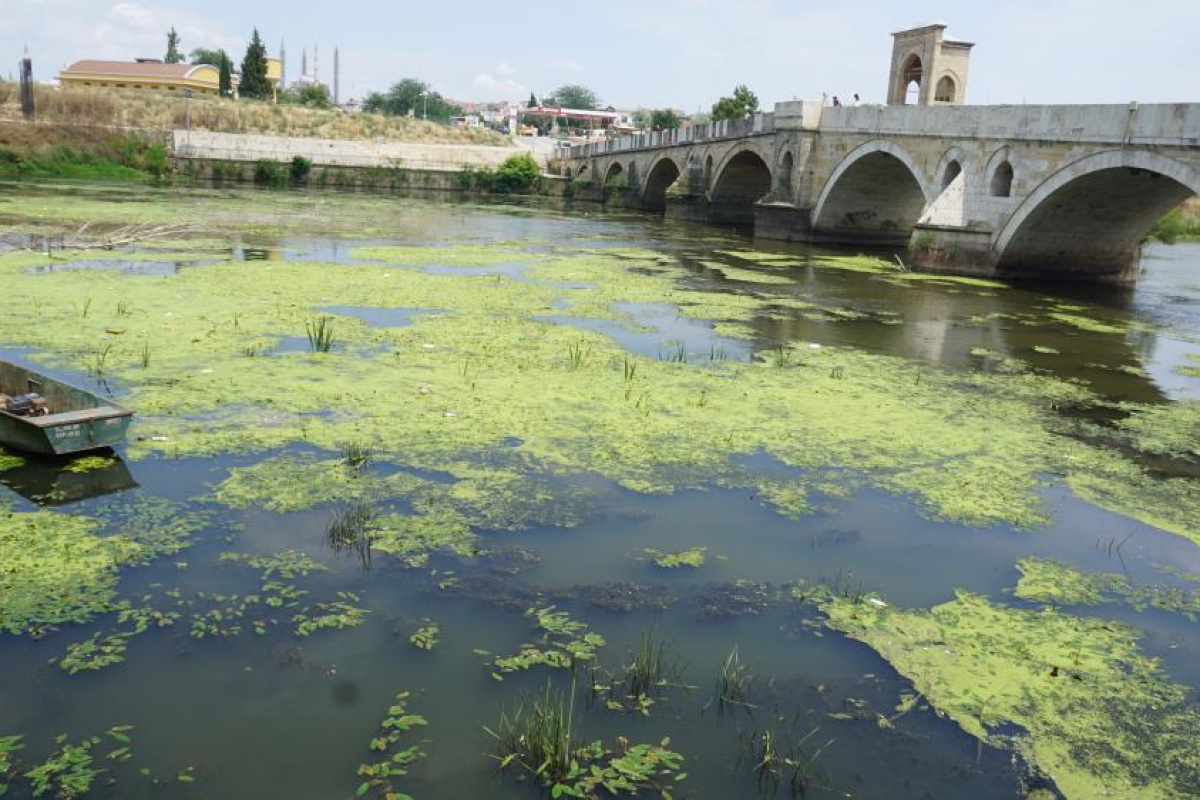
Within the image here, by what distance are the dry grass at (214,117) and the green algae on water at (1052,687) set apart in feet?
173

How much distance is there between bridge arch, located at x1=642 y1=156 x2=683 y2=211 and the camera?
47.2m

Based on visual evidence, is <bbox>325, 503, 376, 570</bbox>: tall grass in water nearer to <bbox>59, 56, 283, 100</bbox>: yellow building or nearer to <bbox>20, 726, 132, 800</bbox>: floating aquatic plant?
<bbox>20, 726, 132, 800</bbox>: floating aquatic plant

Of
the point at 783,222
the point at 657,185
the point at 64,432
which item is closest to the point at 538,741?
the point at 64,432

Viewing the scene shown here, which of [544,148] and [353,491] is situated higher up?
[544,148]

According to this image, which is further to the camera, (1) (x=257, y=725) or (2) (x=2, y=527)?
(2) (x=2, y=527)

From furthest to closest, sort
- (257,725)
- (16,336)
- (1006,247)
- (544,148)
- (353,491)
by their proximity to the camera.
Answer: (544,148)
(1006,247)
(16,336)
(353,491)
(257,725)

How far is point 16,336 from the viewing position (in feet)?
34.0

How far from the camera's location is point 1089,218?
21.0 meters

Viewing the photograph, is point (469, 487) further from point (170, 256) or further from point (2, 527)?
point (170, 256)

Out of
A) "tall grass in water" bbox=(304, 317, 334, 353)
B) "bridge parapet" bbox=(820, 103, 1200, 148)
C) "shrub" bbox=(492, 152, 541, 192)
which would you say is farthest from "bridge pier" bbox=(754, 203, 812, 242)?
"shrub" bbox=(492, 152, 541, 192)

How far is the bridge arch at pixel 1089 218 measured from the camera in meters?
18.4

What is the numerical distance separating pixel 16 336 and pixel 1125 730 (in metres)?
10.3

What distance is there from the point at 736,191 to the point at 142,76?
159ft

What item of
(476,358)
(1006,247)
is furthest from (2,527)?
(1006,247)
